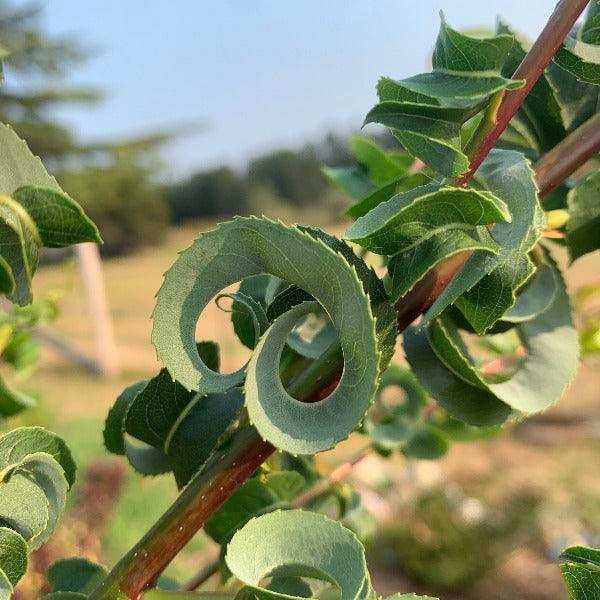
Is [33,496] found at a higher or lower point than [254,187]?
higher

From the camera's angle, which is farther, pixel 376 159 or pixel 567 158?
pixel 376 159

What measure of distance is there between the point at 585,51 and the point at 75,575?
25cm

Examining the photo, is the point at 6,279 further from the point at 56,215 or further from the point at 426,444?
the point at 426,444

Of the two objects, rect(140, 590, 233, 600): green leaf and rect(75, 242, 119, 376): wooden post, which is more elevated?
rect(140, 590, 233, 600): green leaf

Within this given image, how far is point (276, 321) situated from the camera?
20cm

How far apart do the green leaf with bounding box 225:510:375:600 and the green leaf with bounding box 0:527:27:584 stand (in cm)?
6

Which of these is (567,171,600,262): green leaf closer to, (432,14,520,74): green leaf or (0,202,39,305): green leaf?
(432,14,520,74): green leaf

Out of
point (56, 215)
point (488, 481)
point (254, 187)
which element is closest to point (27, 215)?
point (56, 215)

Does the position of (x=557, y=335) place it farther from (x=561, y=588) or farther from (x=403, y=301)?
(x=561, y=588)

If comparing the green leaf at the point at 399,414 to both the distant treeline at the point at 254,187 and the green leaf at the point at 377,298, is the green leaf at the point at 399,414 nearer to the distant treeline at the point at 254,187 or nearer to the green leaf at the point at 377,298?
the green leaf at the point at 377,298

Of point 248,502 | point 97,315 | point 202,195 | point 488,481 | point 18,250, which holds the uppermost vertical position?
point 18,250

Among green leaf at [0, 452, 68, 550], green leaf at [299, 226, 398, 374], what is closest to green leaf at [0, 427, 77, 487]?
green leaf at [0, 452, 68, 550]

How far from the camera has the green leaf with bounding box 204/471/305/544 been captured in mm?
293

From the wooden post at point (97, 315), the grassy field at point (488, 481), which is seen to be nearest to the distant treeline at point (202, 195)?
the wooden post at point (97, 315)
